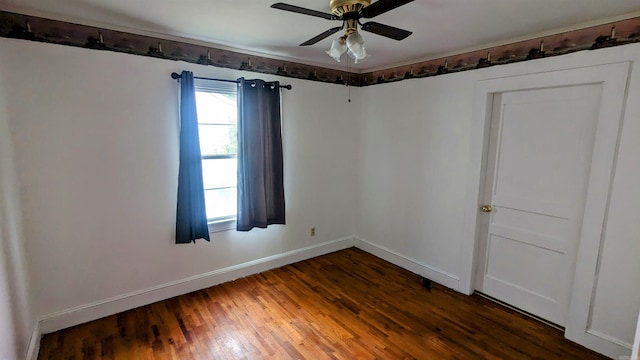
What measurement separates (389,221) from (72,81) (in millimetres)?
3477

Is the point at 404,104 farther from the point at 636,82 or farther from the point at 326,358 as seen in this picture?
the point at 326,358

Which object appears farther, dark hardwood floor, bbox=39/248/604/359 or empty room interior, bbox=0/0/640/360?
dark hardwood floor, bbox=39/248/604/359

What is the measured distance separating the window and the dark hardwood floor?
809mm

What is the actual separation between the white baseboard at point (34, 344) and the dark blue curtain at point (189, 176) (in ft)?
3.72

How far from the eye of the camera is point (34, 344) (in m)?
2.20

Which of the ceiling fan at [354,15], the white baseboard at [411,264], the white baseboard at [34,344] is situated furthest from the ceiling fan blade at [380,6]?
the white baseboard at [34,344]

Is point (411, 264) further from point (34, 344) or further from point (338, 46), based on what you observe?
point (34, 344)

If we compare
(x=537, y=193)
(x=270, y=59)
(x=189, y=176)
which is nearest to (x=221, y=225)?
(x=189, y=176)

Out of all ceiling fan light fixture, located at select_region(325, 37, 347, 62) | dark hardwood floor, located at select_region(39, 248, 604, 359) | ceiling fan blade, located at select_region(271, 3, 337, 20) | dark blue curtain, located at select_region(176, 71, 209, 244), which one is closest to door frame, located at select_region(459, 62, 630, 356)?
dark hardwood floor, located at select_region(39, 248, 604, 359)

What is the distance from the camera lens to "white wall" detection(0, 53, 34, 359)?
1.68 meters

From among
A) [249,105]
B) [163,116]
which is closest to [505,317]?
[249,105]

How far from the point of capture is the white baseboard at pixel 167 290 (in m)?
2.50

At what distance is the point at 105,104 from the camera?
8.20ft

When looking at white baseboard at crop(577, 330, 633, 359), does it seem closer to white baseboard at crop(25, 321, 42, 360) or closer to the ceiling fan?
the ceiling fan
